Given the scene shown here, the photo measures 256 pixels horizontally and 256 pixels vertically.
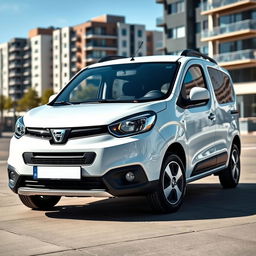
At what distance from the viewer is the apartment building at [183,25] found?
72.9 meters

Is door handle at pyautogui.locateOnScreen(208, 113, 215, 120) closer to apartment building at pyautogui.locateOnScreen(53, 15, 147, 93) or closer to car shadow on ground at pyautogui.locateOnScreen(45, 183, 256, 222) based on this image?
car shadow on ground at pyautogui.locateOnScreen(45, 183, 256, 222)

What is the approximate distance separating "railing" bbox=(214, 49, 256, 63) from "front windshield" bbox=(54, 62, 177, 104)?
50301mm

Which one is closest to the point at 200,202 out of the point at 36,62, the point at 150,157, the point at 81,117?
the point at 150,157

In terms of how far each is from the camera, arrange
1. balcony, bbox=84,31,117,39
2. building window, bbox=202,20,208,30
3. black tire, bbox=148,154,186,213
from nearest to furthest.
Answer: black tire, bbox=148,154,186,213, building window, bbox=202,20,208,30, balcony, bbox=84,31,117,39

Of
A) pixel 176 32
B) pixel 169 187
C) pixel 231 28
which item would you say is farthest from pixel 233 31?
pixel 169 187

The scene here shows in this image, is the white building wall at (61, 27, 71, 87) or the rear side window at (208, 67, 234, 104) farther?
the white building wall at (61, 27, 71, 87)

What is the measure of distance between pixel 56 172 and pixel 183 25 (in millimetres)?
68966

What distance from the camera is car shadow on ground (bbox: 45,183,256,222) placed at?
6.42 m

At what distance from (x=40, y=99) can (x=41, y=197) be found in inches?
4879

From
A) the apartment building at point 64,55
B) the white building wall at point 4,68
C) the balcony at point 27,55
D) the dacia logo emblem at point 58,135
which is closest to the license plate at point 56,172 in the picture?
the dacia logo emblem at point 58,135

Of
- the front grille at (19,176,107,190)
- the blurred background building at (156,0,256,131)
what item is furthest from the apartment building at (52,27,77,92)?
the front grille at (19,176,107,190)

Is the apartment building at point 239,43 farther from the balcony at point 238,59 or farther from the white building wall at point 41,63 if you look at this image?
the white building wall at point 41,63

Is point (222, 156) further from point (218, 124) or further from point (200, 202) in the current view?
point (200, 202)

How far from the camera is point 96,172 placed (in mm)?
5969
